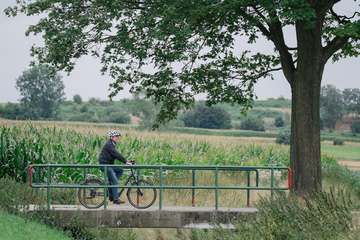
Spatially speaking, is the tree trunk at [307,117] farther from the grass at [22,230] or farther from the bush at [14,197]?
the bush at [14,197]

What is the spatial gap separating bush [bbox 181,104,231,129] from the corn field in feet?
168

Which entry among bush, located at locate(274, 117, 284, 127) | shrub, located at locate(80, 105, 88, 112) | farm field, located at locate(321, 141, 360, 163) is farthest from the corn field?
shrub, located at locate(80, 105, 88, 112)

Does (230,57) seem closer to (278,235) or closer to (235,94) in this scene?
(235,94)

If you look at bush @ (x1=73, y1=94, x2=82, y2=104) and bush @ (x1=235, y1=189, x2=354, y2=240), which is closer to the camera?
bush @ (x1=235, y1=189, x2=354, y2=240)

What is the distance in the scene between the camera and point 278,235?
7.64m

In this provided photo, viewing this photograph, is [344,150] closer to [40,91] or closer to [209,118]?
[209,118]

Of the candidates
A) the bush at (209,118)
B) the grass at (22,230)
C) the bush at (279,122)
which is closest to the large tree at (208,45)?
the grass at (22,230)

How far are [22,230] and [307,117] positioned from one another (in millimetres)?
8725

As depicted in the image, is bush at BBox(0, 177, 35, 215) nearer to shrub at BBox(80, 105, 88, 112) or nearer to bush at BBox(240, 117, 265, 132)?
bush at BBox(240, 117, 265, 132)

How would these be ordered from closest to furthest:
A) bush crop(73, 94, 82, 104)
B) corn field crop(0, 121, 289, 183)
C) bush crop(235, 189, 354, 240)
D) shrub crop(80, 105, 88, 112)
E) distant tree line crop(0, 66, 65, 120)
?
bush crop(235, 189, 354, 240) < corn field crop(0, 121, 289, 183) < distant tree line crop(0, 66, 65, 120) < shrub crop(80, 105, 88, 112) < bush crop(73, 94, 82, 104)

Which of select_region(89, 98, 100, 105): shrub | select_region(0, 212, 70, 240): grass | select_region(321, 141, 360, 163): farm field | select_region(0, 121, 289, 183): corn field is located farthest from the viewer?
select_region(89, 98, 100, 105): shrub

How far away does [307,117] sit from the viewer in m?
12.4

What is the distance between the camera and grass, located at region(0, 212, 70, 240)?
7734 millimetres

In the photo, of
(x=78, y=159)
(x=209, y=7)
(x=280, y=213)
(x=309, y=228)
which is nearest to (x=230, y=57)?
(x=209, y=7)
